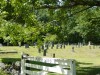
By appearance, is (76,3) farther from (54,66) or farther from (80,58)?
(80,58)

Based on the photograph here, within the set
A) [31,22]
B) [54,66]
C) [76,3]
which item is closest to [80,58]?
[76,3]

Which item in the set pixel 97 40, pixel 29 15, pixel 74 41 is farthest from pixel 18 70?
pixel 74 41

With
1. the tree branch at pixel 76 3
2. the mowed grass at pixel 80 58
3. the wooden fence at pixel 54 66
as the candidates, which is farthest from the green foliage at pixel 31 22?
the mowed grass at pixel 80 58

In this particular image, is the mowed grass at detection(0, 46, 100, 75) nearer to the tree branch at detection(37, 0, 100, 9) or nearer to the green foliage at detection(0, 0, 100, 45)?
the green foliage at detection(0, 0, 100, 45)

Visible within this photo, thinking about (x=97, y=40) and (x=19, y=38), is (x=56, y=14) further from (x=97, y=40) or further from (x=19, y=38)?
(x=97, y=40)

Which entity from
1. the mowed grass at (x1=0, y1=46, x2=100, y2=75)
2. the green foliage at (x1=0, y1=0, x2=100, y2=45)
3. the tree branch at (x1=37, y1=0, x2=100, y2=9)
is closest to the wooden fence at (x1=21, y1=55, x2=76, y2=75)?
the green foliage at (x1=0, y1=0, x2=100, y2=45)

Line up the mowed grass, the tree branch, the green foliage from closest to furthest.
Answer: the green foliage < the tree branch < the mowed grass

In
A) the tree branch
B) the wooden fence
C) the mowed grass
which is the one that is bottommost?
the wooden fence

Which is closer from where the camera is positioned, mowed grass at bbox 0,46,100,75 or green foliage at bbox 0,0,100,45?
green foliage at bbox 0,0,100,45

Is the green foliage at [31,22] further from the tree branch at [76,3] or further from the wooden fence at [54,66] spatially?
the wooden fence at [54,66]

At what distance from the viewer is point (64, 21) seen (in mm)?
19984

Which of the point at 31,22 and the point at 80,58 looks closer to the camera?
the point at 31,22

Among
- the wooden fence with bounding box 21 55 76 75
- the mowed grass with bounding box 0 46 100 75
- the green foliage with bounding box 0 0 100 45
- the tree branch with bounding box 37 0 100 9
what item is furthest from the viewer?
the mowed grass with bounding box 0 46 100 75

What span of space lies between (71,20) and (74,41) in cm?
9626
